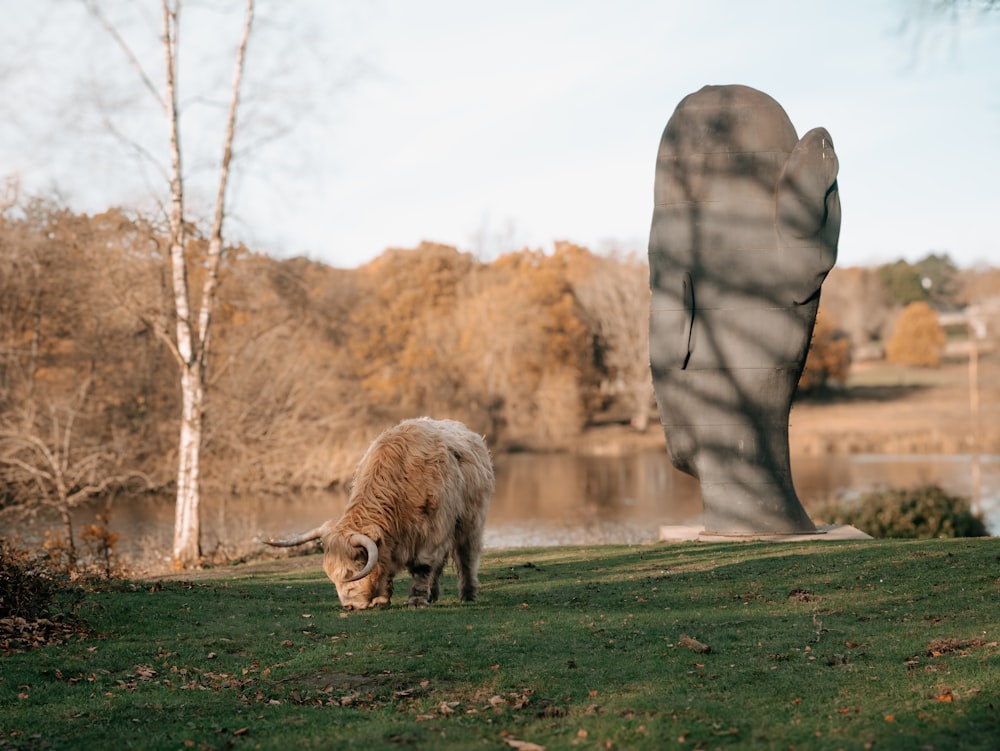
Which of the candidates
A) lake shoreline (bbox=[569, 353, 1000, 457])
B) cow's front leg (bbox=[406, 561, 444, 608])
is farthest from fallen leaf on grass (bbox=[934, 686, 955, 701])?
lake shoreline (bbox=[569, 353, 1000, 457])

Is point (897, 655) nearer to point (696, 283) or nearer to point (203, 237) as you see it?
point (696, 283)

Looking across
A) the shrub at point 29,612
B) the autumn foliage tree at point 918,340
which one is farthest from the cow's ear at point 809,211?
the autumn foliage tree at point 918,340

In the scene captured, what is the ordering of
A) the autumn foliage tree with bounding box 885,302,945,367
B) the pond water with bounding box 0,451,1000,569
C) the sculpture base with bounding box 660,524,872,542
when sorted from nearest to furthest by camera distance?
1. the sculpture base with bounding box 660,524,872,542
2. the pond water with bounding box 0,451,1000,569
3. the autumn foliage tree with bounding box 885,302,945,367

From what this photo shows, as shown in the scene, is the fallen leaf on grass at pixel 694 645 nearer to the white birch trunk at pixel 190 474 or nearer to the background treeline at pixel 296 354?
the white birch trunk at pixel 190 474

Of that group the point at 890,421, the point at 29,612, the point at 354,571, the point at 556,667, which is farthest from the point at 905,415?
the point at 29,612

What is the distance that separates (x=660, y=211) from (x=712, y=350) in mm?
2438

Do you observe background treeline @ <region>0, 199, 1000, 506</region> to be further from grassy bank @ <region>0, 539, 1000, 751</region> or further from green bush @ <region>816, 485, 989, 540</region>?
green bush @ <region>816, 485, 989, 540</region>

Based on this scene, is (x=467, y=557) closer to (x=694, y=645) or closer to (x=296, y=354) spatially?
(x=694, y=645)

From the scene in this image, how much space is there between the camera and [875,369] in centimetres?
9125

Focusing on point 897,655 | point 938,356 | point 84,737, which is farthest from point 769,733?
point 938,356

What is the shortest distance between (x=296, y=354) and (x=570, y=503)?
456 inches

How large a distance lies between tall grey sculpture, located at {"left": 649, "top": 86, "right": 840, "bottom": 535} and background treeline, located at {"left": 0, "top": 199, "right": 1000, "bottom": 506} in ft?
31.8

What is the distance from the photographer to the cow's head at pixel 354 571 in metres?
10.4

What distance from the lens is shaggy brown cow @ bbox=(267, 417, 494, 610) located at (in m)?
10.5
